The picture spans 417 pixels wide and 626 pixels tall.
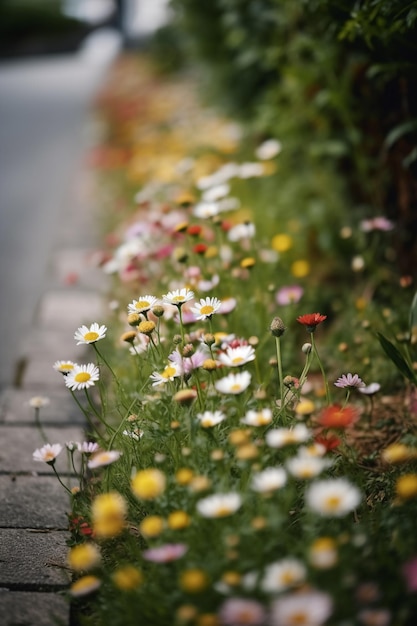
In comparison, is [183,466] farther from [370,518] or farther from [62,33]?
[62,33]

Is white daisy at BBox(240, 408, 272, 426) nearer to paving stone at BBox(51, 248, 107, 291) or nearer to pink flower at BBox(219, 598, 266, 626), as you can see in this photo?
pink flower at BBox(219, 598, 266, 626)

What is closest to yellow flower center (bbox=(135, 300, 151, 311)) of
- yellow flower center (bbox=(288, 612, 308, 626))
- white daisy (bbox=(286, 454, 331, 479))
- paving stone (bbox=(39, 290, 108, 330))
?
white daisy (bbox=(286, 454, 331, 479))

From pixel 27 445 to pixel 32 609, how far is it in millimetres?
679

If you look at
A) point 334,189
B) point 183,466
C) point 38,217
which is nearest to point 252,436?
point 183,466

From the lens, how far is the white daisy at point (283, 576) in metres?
0.97

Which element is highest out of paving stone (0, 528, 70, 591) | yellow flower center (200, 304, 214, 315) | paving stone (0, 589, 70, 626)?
yellow flower center (200, 304, 214, 315)

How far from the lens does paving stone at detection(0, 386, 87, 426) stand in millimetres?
2045

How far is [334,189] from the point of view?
305cm

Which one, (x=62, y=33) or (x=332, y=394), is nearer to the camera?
(x=332, y=394)

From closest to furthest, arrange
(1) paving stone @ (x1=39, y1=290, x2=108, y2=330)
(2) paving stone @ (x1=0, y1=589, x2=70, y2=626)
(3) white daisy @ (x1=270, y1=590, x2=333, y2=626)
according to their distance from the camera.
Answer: (3) white daisy @ (x1=270, y1=590, x2=333, y2=626) < (2) paving stone @ (x1=0, y1=589, x2=70, y2=626) < (1) paving stone @ (x1=39, y1=290, x2=108, y2=330)

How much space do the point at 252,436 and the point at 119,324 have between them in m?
1.08

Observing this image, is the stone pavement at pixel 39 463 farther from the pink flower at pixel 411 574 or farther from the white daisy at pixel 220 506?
the pink flower at pixel 411 574

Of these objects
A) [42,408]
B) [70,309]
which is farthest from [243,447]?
[70,309]

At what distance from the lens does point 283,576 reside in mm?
988
